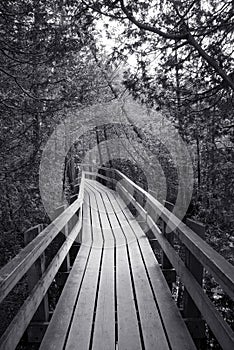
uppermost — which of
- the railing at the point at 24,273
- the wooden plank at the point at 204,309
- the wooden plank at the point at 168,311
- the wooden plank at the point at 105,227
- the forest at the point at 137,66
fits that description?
the forest at the point at 137,66

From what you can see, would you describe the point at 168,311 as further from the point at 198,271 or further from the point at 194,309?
the point at 198,271

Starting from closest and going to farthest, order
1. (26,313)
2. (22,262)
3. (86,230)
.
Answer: (22,262) < (26,313) < (86,230)

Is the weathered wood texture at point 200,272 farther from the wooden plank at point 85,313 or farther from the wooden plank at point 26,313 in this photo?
the wooden plank at point 26,313

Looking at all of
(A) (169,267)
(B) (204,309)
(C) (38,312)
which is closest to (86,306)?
(C) (38,312)

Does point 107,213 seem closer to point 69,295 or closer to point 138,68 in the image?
point 138,68

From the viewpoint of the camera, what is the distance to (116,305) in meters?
3.53

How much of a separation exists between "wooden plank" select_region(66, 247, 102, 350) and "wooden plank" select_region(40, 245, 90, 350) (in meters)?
0.06

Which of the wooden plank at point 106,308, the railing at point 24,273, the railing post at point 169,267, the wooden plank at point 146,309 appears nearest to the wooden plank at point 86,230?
the wooden plank at point 106,308

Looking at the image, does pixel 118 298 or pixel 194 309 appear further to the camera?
pixel 118 298

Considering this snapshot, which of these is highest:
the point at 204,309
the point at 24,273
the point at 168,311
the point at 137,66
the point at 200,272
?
the point at 137,66

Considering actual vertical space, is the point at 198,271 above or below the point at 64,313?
above

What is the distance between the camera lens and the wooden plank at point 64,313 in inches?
109

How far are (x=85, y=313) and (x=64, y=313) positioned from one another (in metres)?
0.21

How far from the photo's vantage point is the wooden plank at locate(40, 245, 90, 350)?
2.78 m
